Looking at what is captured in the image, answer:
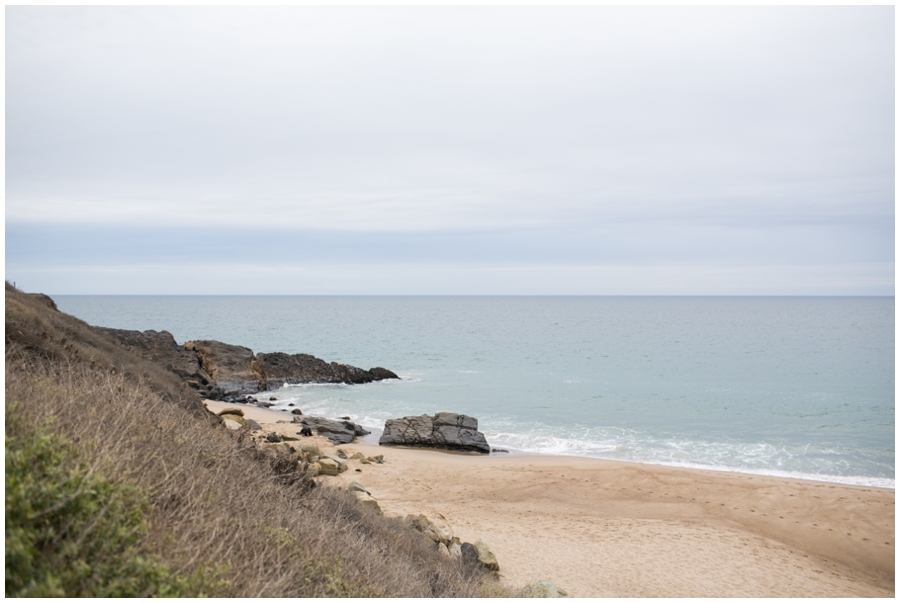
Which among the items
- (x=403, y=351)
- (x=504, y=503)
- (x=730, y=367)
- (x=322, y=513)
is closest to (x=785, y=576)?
(x=504, y=503)

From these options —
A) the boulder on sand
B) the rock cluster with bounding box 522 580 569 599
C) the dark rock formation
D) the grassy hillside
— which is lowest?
the dark rock formation

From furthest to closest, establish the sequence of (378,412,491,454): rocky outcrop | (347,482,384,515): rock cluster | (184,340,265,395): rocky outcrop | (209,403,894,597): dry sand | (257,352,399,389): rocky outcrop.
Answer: (257,352,399,389): rocky outcrop → (184,340,265,395): rocky outcrop → (378,412,491,454): rocky outcrop → (209,403,894,597): dry sand → (347,482,384,515): rock cluster

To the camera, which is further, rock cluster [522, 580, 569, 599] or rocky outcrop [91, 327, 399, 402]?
rocky outcrop [91, 327, 399, 402]

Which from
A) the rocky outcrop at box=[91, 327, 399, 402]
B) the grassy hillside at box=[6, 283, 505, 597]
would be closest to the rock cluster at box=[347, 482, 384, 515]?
the grassy hillside at box=[6, 283, 505, 597]

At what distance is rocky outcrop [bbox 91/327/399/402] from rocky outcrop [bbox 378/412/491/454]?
1287 cm

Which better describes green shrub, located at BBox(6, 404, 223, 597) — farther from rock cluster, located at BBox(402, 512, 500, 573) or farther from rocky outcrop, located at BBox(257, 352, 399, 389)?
rocky outcrop, located at BBox(257, 352, 399, 389)

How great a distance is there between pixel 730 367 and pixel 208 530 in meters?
A: 51.1

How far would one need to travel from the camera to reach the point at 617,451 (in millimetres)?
22672

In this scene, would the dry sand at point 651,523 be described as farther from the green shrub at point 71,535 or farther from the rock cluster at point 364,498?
the green shrub at point 71,535

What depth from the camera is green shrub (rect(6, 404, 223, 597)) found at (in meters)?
3.12

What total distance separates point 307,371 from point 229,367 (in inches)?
231

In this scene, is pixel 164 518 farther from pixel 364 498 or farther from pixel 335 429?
pixel 335 429

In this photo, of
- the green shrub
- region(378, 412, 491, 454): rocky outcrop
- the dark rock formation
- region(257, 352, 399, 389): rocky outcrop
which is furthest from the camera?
region(257, 352, 399, 389): rocky outcrop

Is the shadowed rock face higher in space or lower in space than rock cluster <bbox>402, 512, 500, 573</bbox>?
lower
